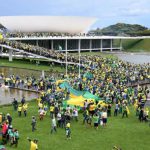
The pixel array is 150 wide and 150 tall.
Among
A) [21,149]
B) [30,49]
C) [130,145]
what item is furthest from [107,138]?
[30,49]

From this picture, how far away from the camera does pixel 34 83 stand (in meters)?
36.0

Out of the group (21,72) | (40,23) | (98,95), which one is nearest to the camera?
(98,95)

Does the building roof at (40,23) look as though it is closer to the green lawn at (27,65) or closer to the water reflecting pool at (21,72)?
the green lawn at (27,65)

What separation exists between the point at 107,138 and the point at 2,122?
17.5 feet

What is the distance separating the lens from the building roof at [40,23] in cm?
7938

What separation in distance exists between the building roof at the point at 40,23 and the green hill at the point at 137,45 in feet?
41.9

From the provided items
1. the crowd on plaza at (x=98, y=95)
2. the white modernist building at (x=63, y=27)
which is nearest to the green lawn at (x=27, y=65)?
the crowd on plaza at (x=98, y=95)

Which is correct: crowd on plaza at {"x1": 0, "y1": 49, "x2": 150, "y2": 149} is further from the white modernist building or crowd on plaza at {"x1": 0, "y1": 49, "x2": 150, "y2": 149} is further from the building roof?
the building roof

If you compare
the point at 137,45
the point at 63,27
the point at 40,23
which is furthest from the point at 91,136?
the point at 137,45

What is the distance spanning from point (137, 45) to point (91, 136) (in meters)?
69.4

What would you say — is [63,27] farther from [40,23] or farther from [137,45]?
[137,45]

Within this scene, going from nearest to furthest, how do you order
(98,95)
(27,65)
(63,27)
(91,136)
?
(91,136) → (98,95) → (27,65) → (63,27)

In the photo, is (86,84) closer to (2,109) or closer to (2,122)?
(2,109)

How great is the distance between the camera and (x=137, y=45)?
3494 inches
